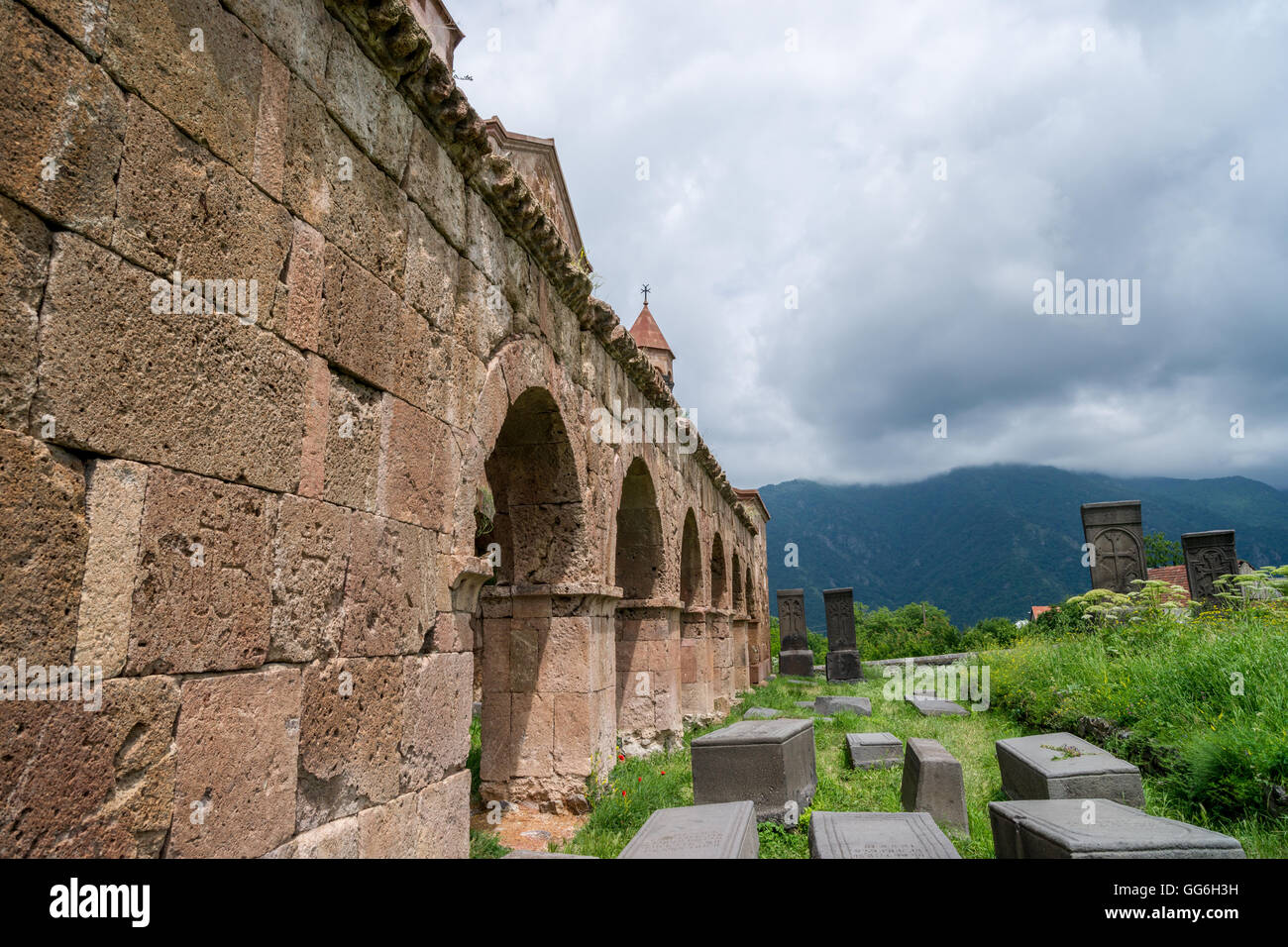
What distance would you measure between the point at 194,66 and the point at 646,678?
728 centimetres

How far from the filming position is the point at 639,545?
8797 mm

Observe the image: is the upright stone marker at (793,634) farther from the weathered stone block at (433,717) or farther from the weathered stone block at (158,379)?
the weathered stone block at (158,379)

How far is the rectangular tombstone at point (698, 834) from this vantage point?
3.38 m

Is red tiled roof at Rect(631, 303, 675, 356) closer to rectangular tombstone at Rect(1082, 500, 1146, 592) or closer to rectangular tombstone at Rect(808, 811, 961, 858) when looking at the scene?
rectangular tombstone at Rect(1082, 500, 1146, 592)

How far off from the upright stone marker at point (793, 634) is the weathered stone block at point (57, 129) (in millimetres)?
22943

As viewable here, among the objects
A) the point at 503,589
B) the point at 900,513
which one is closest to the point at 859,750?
the point at 503,589

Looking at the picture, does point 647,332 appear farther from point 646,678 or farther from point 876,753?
point 876,753

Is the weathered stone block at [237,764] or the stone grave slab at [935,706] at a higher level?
the weathered stone block at [237,764]

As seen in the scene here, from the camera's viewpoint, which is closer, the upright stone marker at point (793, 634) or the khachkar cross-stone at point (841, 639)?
the khachkar cross-stone at point (841, 639)

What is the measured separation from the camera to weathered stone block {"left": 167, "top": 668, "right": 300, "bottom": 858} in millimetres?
2193

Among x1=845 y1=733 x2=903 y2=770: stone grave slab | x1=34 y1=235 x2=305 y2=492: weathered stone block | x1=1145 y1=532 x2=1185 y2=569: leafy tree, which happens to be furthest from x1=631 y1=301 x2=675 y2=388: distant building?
x1=1145 y1=532 x2=1185 y2=569: leafy tree

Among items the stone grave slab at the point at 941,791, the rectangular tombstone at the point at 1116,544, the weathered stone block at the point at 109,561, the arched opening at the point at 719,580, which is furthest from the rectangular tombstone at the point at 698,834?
the rectangular tombstone at the point at 1116,544

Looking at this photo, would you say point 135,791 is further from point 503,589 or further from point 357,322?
point 503,589
